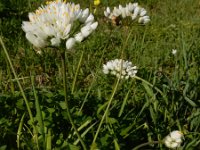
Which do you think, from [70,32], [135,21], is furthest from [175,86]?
[70,32]

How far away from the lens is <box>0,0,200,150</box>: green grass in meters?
2.03

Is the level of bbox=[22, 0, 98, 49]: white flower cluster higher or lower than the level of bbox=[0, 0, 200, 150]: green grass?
higher

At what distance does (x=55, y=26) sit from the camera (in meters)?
1.56

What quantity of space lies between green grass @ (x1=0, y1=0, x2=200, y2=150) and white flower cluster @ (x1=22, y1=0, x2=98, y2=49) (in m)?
0.31

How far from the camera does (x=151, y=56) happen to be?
384 cm

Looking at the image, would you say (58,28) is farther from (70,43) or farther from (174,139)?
(174,139)

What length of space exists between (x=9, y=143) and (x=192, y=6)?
439 centimetres

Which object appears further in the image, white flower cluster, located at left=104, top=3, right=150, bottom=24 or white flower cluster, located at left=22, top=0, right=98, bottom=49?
white flower cluster, located at left=104, top=3, right=150, bottom=24

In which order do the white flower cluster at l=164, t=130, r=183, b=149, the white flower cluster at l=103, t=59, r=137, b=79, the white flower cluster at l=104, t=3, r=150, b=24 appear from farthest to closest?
the white flower cluster at l=103, t=59, r=137, b=79 < the white flower cluster at l=104, t=3, r=150, b=24 < the white flower cluster at l=164, t=130, r=183, b=149

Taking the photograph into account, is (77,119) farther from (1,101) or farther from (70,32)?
(70,32)

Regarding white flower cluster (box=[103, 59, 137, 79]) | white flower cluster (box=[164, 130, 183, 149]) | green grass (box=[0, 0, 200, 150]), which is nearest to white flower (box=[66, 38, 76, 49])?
green grass (box=[0, 0, 200, 150])

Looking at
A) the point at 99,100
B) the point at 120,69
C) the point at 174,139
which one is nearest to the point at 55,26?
the point at 174,139

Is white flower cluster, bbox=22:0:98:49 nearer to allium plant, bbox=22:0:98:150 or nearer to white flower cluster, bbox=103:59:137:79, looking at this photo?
allium plant, bbox=22:0:98:150

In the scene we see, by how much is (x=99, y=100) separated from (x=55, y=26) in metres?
0.90
